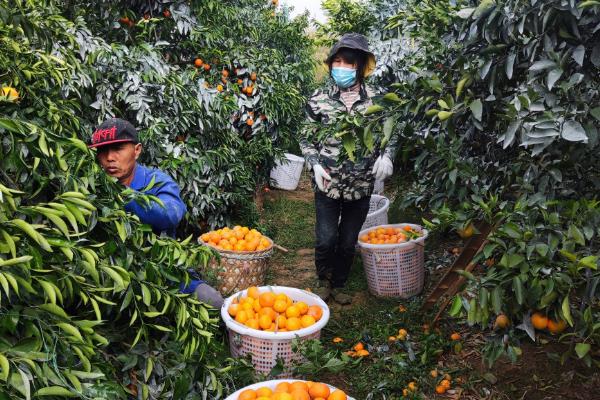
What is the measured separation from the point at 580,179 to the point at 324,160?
82.3 inches

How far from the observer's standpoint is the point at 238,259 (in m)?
3.83

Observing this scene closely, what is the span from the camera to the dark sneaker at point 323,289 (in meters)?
4.32

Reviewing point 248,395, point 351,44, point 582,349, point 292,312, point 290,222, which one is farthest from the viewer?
point 290,222

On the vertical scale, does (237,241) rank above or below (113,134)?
below

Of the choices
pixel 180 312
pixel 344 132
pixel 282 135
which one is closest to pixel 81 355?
pixel 180 312

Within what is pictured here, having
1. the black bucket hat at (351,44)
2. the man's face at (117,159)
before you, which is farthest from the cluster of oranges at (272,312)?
the black bucket hat at (351,44)

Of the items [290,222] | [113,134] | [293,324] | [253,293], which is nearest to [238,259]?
[253,293]

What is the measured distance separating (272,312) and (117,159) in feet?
4.01

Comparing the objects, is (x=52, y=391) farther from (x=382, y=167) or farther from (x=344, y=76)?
(x=344, y=76)

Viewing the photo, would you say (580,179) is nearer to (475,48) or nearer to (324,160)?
(475,48)

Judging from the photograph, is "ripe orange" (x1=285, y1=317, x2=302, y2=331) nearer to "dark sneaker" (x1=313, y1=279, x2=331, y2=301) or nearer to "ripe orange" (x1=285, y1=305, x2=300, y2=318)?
"ripe orange" (x1=285, y1=305, x2=300, y2=318)

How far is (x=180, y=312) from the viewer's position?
210 cm

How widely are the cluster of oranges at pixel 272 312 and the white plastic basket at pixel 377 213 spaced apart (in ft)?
7.10

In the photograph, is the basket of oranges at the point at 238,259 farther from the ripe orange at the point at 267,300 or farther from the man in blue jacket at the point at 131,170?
the man in blue jacket at the point at 131,170
